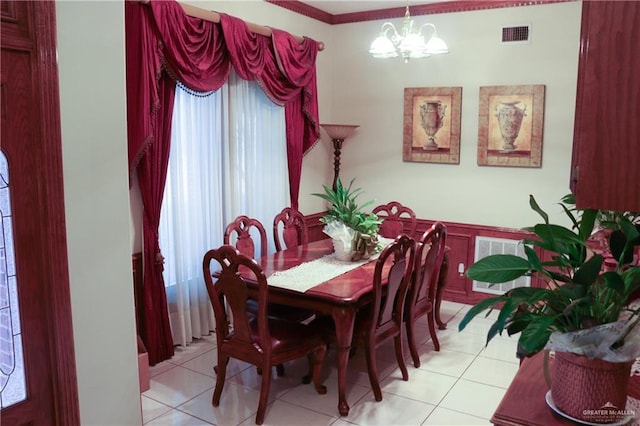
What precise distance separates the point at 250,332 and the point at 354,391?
2.85 ft

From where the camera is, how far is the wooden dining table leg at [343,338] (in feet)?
10.1

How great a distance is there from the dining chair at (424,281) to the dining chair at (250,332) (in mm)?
771

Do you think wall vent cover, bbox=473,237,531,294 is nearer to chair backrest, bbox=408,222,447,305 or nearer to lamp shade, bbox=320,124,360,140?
chair backrest, bbox=408,222,447,305

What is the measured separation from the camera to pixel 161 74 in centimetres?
370

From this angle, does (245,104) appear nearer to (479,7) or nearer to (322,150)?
(322,150)

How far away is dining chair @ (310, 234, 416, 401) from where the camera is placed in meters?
3.20

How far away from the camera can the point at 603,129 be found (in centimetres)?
116

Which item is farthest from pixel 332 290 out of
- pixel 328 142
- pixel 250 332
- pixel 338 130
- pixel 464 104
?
pixel 328 142

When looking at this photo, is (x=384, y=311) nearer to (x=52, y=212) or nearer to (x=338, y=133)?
(x=52, y=212)

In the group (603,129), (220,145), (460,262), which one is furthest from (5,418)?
(460,262)

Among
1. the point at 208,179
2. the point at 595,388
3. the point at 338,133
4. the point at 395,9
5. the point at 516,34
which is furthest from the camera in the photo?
the point at 338,133

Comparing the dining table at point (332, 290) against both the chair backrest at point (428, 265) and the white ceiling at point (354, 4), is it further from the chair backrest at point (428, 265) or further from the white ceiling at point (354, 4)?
the white ceiling at point (354, 4)

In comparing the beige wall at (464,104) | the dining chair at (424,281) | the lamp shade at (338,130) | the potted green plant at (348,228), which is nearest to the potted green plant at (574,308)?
the dining chair at (424,281)

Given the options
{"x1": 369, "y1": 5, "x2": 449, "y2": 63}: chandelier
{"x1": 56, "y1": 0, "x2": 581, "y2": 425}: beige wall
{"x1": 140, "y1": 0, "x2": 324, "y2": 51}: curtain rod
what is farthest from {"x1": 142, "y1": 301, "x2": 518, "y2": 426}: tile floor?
{"x1": 140, "y1": 0, "x2": 324, "y2": 51}: curtain rod
